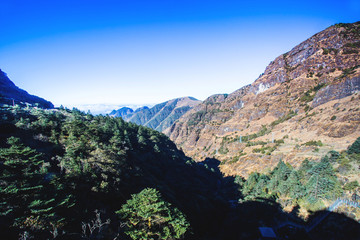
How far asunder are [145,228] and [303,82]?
151 metres

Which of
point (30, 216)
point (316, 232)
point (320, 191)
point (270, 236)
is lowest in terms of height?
point (270, 236)

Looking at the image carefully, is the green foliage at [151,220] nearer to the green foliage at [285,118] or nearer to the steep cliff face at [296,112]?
the steep cliff face at [296,112]

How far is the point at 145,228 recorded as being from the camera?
54.0 feet

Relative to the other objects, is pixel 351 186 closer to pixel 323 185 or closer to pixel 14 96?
pixel 323 185

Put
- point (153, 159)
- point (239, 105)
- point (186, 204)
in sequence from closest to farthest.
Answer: point (186, 204) < point (153, 159) < point (239, 105)

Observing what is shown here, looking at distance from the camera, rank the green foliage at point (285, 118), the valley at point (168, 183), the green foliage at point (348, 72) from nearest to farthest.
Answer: the valley at point (168, 183)
the green foliage at point (348, 72)
the green foliage at point (285, 118)

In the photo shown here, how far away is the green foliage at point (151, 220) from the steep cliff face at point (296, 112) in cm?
5531

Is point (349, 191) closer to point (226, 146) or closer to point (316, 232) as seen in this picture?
point (316, 232)

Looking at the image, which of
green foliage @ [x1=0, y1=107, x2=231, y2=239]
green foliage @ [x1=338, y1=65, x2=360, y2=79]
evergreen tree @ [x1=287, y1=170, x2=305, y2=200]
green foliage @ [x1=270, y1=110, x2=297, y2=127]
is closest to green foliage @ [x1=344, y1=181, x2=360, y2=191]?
evergreen tree @ [x1=287, y1=170, x2=305, y2=200]

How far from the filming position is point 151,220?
16.9 m

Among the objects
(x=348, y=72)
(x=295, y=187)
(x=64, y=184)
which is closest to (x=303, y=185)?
(x=295, y=187)

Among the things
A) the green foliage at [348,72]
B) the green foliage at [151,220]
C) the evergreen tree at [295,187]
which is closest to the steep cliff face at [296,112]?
the green foliage at [348,72]

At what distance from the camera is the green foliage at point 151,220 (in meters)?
16.3

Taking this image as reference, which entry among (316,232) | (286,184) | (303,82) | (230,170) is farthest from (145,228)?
(303,82)
